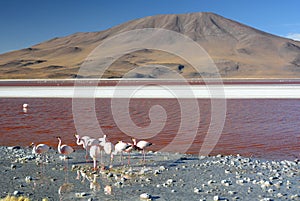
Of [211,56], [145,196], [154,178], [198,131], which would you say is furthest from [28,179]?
[211,56]

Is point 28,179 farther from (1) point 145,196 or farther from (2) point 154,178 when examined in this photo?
(1) point 145,196

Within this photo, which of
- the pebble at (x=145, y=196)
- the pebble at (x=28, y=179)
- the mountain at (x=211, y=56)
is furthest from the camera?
the mountain at (x=211, y=56)

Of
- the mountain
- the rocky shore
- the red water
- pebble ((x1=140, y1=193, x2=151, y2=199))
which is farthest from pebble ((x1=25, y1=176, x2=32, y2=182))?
the mountain

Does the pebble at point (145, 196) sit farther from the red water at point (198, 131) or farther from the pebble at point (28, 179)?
the red water at point (198, 131)

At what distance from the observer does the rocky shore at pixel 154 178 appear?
27.8 feet

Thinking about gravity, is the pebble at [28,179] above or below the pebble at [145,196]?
above

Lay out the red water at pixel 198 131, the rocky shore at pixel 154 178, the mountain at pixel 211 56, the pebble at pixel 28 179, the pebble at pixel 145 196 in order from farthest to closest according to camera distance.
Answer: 1. the mountain at pixel 211 56
2. the red water at pixel 198 131
3. the pebble at pixel 28 179
4. the rocky shore at pixel 154 178
5. the pebble at pixel 145 196

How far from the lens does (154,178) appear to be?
980 cm

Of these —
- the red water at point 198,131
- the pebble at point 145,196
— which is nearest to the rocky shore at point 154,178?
the pebble at point 145,196

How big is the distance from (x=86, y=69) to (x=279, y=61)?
7622cm

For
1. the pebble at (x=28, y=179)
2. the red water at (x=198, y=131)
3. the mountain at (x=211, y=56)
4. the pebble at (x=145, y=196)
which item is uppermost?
the mountain at (x=211, y=56)

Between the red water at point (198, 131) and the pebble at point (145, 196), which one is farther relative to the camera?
the red water at point (198, 131)

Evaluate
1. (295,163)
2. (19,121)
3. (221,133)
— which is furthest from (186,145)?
(19,121)

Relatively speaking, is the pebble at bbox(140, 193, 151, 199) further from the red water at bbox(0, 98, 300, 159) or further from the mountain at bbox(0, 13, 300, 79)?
the mountain at bbox(0, 13, 300, 79)
